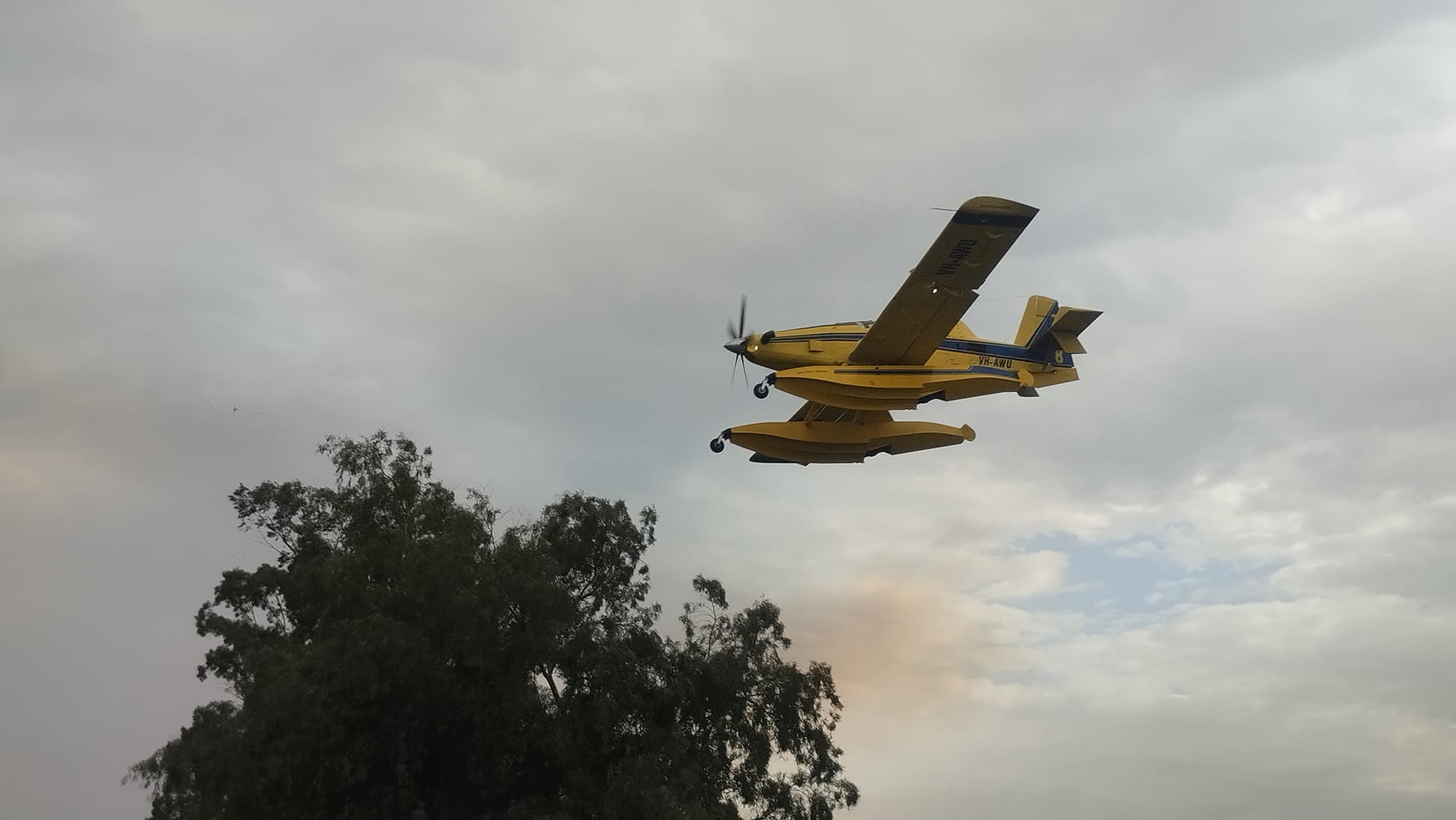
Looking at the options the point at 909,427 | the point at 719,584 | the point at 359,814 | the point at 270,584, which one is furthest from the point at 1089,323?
the point at 270,584

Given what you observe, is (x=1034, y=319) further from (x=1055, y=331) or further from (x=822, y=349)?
(x=822, y=349)

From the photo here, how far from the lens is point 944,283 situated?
2253cm

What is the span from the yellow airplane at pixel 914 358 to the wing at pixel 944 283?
0.02m

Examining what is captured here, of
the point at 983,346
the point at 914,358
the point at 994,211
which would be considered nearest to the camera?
the point at 994,211

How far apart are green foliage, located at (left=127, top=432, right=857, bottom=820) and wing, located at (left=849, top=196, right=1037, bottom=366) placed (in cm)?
881

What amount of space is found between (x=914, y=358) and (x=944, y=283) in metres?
2.50

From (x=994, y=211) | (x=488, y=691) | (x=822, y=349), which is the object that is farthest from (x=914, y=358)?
(x=488, y=691)

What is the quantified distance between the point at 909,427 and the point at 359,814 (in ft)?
48.1

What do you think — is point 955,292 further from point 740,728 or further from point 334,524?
point 334,524

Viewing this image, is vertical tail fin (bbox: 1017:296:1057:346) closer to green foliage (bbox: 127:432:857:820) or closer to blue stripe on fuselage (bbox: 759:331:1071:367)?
blue stripe on fuselage (bbox: 759:331:1071:367)

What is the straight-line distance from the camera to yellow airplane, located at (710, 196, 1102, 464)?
21875mm

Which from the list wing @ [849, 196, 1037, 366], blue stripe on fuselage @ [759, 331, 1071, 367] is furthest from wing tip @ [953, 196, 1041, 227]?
blue stripe on fuselage @ [759, 331, 1071, 367]

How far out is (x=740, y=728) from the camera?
2867cm

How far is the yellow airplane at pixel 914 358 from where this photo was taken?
71.8 ft
